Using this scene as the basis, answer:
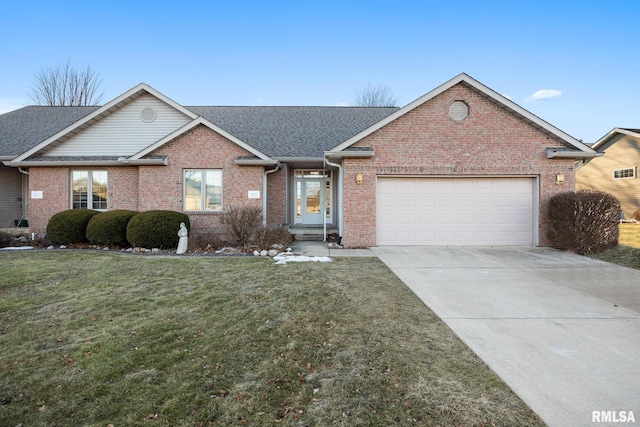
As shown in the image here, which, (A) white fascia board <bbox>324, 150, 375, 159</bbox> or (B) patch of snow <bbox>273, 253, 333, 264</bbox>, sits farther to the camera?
(A) white fascia board <bbox>324, 150, 375, 159</bbox>

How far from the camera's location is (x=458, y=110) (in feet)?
35.8

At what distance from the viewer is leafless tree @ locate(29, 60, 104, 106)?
100 feet

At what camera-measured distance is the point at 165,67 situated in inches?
862

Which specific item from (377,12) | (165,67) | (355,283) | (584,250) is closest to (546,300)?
(355,283)

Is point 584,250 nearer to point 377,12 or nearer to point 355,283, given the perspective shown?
point 355,283

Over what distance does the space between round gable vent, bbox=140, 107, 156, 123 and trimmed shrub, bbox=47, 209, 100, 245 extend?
4.71 metres

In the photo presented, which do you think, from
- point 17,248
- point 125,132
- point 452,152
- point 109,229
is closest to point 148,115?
point 125,132

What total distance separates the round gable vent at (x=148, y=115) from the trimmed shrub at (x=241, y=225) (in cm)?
631

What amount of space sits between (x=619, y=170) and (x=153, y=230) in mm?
26599

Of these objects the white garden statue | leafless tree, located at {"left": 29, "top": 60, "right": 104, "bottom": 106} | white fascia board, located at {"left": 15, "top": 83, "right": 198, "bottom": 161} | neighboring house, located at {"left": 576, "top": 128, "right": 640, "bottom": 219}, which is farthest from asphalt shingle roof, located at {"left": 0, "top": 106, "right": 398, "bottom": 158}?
leafless tree, located at {"left": 29, "top": 60, "right": 104, "bottom": 106}

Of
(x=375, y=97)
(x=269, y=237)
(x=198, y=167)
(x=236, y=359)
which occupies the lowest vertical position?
(x=236, y=359)

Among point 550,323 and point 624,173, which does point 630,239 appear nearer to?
point 550,323

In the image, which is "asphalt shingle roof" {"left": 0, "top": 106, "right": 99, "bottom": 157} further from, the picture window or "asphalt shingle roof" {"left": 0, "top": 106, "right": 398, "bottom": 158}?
the picture window

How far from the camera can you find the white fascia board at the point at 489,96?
34.7 feet
